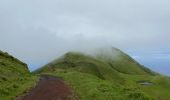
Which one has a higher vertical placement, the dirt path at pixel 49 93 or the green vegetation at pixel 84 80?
the green vegetation at pixel 84 80

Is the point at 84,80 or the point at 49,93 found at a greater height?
the point at 84,80

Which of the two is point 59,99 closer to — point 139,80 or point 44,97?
point 44,97

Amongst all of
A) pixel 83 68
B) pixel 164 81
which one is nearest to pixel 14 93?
pixel 83 68

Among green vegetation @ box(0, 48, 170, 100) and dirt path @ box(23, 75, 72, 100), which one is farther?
green vegetation @ box(0, 48, 170, 100)

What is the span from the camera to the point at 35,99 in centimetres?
3816

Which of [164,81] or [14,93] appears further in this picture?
[164,81]

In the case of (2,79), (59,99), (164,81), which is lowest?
(59,99)

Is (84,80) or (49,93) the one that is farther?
(84,80)

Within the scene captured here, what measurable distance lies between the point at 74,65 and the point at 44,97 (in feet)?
397

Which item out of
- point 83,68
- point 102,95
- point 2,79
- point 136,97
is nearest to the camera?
point 136,97

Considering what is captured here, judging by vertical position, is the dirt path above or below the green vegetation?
below

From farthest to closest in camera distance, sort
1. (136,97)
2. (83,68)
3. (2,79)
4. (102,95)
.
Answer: (83,68), (2,79), (102,95), (136,97)

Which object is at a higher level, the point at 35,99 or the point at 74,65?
the point at 74,65

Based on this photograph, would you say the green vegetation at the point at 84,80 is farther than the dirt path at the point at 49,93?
Yes
